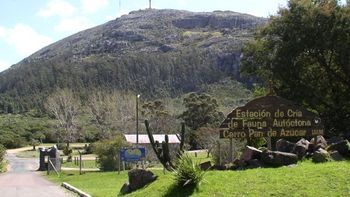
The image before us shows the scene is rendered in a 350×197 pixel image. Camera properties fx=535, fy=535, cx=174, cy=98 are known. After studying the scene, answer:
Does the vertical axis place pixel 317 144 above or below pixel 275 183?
above

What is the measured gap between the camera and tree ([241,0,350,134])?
28562 mm

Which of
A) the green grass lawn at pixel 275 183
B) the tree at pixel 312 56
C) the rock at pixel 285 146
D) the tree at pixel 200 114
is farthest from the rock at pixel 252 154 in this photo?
the tree at pixel 200 114

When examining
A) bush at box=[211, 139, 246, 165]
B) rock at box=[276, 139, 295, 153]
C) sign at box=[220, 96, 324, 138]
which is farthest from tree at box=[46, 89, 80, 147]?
rock at box=[276, 139, 295, 153]

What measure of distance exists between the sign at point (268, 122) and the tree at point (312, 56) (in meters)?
9.78

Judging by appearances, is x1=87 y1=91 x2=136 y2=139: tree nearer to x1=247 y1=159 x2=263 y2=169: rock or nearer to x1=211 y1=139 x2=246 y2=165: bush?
x1=211 y1=139 x2=246 y2=165: bush

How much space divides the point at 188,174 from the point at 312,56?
18.4 m

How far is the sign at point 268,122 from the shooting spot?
19.7m

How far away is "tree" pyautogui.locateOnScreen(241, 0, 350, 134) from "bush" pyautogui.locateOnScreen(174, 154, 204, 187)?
53.8 ft

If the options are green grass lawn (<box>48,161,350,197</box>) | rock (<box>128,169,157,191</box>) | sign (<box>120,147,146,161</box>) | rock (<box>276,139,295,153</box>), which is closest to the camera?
green grass lawn (<box>48,161,350,197</box>)

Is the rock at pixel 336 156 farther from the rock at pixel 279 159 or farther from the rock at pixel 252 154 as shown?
the rock at pixel 252 154

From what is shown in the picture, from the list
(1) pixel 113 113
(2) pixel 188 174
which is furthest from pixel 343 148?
(1) pixel 113 113

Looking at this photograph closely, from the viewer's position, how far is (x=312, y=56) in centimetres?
3048

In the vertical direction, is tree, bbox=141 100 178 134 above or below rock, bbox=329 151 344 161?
above

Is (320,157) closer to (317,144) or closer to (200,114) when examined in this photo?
(317,144)
